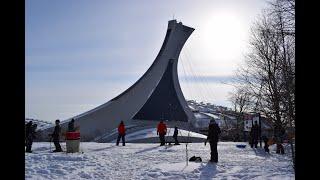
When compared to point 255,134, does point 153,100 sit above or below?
above

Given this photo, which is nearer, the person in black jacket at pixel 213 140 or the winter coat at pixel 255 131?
the person in black jacket at pixel 213 140

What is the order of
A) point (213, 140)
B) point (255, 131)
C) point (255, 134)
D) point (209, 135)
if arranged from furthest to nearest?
point (255, 134), point (255, 131), point (209, 135), point (213, 140)

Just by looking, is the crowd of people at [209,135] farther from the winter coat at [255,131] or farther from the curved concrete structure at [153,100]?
the curved concrete structure at [153,100]

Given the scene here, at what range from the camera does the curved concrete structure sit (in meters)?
42.7

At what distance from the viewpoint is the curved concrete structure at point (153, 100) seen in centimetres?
4272

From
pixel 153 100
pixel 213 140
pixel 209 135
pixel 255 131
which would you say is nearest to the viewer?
pixel 213 140

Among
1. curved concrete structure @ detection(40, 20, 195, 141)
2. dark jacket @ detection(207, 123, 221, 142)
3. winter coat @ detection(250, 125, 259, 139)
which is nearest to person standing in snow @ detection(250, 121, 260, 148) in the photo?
winter coat @ detection(250, 125, 259, 139)

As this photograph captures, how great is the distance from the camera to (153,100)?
44.3 metres

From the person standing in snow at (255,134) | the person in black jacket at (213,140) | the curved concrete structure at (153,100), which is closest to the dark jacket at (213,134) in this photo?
the person in black jacket at (213,140)

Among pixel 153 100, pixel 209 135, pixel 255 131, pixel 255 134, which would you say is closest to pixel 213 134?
pixel 209 135

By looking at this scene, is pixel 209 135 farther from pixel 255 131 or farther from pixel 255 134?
pixel 255 134

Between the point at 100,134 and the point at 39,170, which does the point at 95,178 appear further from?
the point at 100,134
